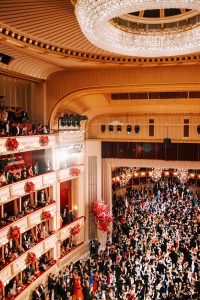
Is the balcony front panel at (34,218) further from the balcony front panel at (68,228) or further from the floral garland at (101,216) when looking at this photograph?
the floral garland at (101,216)

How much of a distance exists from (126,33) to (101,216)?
31.5 ft

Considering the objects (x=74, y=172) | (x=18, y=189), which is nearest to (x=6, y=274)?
(x=18, y=189)

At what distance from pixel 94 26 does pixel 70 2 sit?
1.05 metres

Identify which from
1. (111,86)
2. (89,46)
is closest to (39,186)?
(111,86)

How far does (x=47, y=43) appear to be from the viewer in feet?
27.5

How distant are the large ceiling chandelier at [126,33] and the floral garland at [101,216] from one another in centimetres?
902

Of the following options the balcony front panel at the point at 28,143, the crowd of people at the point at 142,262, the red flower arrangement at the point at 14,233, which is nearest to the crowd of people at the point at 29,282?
the crowd of people at the point at 142,262

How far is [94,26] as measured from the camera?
539cm

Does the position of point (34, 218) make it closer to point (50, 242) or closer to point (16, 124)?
point (50, 242)

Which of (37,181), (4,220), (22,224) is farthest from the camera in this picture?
(37,181)

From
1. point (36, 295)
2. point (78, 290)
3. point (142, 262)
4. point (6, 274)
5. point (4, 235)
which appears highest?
point (4, 235)

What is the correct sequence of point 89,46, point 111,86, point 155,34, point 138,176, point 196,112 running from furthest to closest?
point 138,176, point 196,112, point 111,86, point 89,46, point 155,34

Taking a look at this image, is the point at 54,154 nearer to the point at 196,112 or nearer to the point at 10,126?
the point at 10,126

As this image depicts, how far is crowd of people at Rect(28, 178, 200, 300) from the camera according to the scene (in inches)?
399
